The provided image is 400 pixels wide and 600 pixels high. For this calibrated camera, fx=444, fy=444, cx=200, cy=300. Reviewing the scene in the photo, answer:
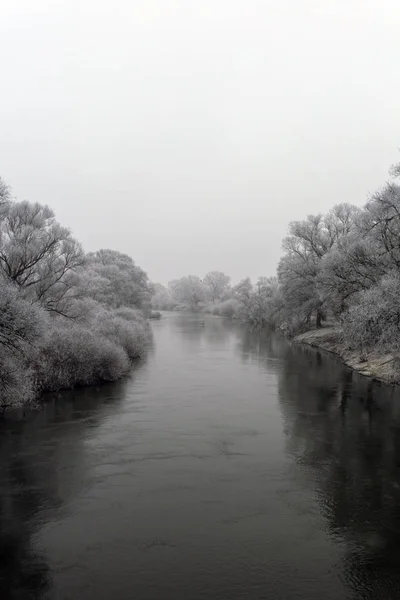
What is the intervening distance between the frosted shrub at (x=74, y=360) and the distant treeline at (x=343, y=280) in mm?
14937

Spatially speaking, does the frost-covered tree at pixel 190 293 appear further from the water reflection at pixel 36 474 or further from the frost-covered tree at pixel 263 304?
the water reflection at pixel 36 474

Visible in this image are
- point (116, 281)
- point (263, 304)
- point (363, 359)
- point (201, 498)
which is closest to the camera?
point (201, 498)

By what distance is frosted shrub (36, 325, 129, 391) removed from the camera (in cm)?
2556

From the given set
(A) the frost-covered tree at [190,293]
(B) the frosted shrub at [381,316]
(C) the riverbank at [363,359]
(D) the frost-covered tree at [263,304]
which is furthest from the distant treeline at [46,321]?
(A) the frost-covered tree at [190,293]

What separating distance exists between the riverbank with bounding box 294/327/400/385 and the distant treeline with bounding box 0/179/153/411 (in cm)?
1765

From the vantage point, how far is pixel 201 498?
13.2m

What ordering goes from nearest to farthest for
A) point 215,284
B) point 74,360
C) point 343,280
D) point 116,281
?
1. point 74,360
2. point 343,280
3. point 116,281
4. point 215,284

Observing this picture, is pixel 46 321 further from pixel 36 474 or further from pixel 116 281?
pixel 116 281

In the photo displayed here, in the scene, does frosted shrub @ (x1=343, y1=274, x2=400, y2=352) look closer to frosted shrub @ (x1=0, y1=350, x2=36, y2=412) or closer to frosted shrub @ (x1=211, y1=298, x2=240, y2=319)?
frosted shrub @ (x1=0, y1=350, x2=36, y2=412)

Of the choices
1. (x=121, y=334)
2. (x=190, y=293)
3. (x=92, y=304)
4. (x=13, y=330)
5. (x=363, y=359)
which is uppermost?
(x=190, y=293)

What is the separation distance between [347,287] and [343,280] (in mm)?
659

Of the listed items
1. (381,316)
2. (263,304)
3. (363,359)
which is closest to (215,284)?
(263,304)

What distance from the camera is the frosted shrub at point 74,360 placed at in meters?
25.6

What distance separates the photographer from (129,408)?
74.8ft
